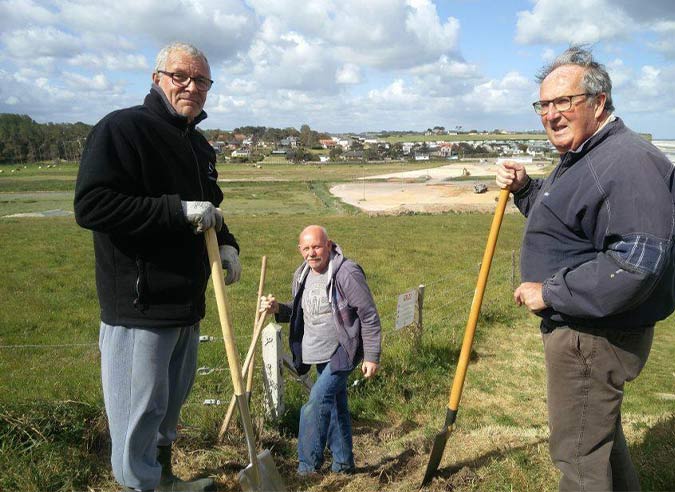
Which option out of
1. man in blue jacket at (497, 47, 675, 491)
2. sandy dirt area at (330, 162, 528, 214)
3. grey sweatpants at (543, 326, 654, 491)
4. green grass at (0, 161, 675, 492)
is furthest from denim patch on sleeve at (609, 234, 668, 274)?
sandy dirt area at (330, 162, 528, 214)

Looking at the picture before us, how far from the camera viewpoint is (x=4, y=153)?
367 ft

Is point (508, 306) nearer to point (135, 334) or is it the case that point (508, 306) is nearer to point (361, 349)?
point (361, 349)

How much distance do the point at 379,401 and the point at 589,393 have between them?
3.20 metres

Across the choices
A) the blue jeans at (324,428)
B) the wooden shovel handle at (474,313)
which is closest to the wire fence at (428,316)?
the blue jeans at (324,428)

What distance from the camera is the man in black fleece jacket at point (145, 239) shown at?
2674 millimetres

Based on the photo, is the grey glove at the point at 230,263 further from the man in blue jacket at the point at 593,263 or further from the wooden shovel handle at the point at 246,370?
the man in blue jacket at the point at 593,263

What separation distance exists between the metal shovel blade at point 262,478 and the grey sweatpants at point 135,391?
491mm

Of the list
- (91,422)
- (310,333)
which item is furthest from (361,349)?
(91,422)

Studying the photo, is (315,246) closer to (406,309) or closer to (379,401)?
(379,401)

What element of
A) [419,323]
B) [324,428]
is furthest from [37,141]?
[324,428]

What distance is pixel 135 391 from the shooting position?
2842 mm

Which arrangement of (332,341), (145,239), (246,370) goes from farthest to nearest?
(246,370)
(332,341)
(145,239)

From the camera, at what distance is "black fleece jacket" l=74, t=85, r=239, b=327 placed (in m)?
2.65

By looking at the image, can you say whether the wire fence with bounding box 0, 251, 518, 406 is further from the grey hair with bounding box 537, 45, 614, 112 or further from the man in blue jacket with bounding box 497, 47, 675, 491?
the grey hair with bounding box 537, 45, 614, 112
